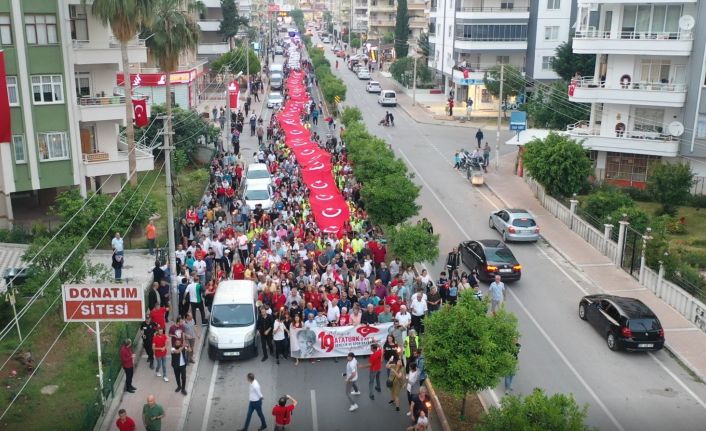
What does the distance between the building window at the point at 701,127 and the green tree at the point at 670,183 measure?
501cm

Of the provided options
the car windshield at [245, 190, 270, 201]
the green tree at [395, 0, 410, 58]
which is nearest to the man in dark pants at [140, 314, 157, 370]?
the car windshield at [245, 190, 270, 201]

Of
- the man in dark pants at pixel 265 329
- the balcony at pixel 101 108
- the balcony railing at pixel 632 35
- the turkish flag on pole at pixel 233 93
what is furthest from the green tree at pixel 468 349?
the turkish flag on pole at pixel 233 93

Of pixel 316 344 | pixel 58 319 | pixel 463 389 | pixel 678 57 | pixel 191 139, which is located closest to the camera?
pixel 463 389

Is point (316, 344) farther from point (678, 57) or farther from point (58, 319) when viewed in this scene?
point (678, 57)

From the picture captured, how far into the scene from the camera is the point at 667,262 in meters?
26.7

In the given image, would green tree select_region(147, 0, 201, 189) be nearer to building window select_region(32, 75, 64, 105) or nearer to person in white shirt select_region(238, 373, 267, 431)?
building window select_region(32, 75, 64, 105)

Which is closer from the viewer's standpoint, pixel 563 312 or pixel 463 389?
pixel 463 389

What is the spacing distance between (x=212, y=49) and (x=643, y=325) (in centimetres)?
7697

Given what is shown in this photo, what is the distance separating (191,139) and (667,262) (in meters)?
30.4

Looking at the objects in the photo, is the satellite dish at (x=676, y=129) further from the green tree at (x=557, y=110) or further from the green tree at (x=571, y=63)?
the green tree at (x=571, y=63)

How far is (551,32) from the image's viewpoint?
72625mm

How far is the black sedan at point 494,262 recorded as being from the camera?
27.8 m

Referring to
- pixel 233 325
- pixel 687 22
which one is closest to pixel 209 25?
pixel 687 22

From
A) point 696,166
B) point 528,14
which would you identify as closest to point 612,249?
point 696,166
